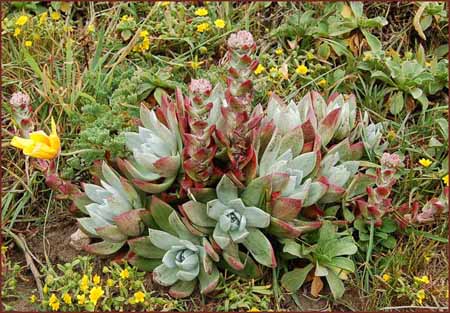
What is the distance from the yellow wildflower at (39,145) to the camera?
2920mm

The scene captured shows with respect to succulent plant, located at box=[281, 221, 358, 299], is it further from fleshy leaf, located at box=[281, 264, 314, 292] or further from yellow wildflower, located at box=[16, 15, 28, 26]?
yellow wildflower, located at box=[16, 15, 28, 26]

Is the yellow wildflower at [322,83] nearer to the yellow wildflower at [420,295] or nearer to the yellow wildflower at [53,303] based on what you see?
the yellow wildflower at [420,295]

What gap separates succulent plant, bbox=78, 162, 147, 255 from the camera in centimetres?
294

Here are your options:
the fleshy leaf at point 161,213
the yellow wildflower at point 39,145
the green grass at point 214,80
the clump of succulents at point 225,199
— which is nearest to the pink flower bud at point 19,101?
the yellow wildflower at point 39,145

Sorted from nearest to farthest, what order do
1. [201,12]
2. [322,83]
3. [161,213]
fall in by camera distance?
[161,213]
[322,83]
[201,12]

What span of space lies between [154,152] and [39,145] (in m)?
0.48

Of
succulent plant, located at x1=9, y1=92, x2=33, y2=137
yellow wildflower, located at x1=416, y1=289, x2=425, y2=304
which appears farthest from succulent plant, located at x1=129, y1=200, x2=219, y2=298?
yellow wildflower, located at x1=416, y1=289, x2=425, y2=304

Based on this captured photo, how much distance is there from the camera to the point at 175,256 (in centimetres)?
288

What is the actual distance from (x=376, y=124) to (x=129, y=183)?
1271mm

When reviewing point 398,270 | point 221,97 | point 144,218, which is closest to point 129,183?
point 144,218

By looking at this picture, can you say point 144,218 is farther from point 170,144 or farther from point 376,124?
point 376,124

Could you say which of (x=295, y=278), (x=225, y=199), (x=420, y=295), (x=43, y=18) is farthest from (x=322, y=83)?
(x=43, y=18)

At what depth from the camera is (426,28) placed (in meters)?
3.93

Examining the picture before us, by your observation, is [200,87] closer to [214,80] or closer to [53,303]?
[214,80]
